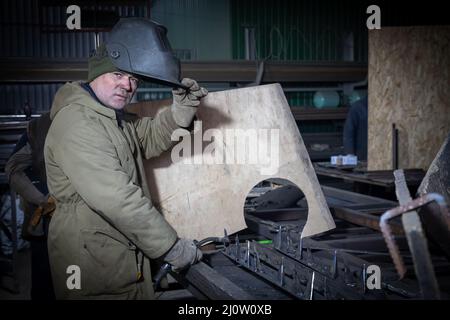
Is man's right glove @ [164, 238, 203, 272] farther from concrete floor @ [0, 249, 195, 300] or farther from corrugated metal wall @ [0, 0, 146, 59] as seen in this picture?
corrugated metal wall @ [0, 0, 146, 59]

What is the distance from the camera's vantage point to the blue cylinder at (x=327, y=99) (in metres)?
8.45

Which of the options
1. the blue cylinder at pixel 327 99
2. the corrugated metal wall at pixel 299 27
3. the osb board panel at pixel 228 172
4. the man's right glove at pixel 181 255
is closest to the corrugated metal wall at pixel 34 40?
the corrugated metal wall at pixel 299 27

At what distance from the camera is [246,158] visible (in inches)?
99.5

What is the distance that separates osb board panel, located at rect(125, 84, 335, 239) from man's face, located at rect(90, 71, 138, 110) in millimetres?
418

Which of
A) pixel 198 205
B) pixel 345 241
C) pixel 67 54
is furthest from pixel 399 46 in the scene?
pixel 67 54

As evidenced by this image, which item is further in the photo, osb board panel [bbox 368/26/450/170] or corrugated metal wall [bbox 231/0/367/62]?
corrugated metal wall [bbox 231/0/367/62]

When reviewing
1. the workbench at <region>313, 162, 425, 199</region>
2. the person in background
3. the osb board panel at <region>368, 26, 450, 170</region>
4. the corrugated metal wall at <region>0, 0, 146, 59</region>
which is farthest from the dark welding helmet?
the corrugated metal wall at <region>0, 0, 146, 59</region>

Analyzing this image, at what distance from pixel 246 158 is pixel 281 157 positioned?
18 centimetres

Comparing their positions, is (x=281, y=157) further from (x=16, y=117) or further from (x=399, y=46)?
(x=16, y=117)

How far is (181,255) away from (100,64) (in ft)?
3.04

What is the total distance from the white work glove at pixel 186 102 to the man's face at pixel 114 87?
22cm

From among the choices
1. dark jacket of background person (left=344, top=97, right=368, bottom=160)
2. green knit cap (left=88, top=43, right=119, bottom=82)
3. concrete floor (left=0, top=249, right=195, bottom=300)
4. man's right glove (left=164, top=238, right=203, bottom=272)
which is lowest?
concrete floor (left=0, top=249, right=195, bottom=300)

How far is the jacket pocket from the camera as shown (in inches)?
82.5

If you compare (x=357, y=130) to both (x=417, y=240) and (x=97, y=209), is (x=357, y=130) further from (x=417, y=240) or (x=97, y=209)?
(x=417, y=240)
